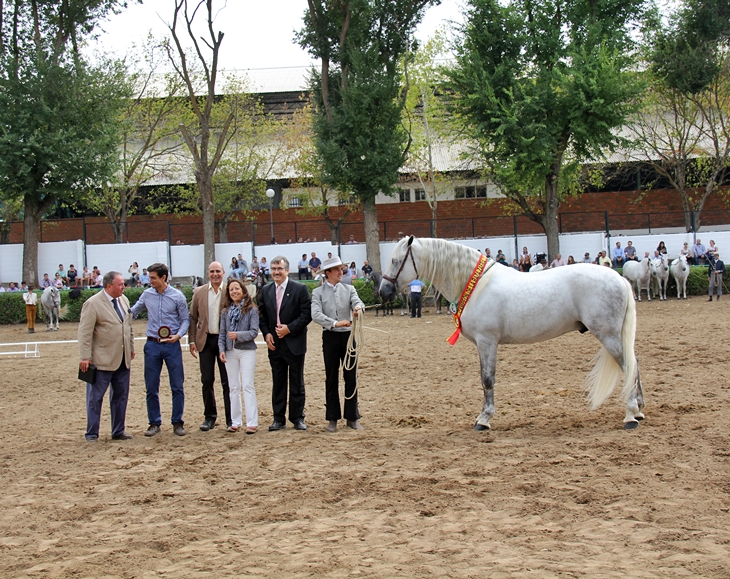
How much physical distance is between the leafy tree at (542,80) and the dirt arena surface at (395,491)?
19.2m

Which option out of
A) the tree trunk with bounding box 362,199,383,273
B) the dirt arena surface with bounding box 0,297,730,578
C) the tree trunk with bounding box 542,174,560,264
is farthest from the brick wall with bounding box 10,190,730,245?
the dirt arena surface with bounding box 0,297,730,578

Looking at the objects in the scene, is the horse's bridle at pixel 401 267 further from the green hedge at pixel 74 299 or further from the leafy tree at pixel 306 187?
the leafy tree at pixel 306 187

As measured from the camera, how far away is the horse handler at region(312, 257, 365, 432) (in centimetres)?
816

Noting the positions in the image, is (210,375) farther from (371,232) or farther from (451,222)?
(451,222)

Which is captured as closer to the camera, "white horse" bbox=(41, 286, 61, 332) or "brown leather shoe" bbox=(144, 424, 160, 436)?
"brown leather shoe" bbox=(144, 424, 160, 436)

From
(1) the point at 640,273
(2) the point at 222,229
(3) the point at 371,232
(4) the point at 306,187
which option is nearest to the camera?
(1) the point at 640,273

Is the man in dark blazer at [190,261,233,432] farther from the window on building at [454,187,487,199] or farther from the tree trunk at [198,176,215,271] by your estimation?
the window on building at [454,187,487,199]

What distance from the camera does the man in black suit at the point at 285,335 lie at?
8.23 m

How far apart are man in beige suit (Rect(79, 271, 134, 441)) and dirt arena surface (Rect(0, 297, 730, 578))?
0.33 meters

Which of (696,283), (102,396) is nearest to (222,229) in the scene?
(696,283)

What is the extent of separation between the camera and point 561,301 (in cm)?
809

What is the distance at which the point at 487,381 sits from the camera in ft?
26.1

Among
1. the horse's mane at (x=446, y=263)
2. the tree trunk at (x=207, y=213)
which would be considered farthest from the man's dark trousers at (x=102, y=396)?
the tree trunk at (x=207, y=213)

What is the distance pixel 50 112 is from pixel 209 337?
78.6 ft
